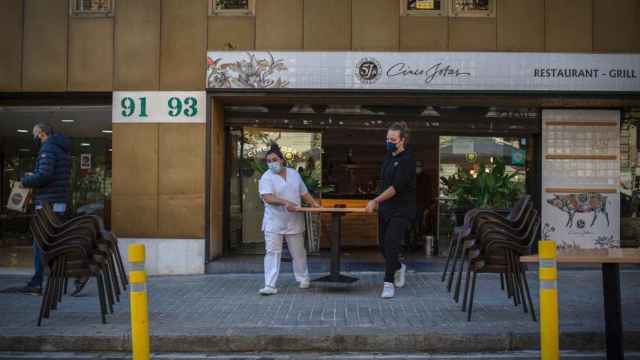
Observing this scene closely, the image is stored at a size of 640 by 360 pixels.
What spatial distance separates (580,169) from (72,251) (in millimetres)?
7717

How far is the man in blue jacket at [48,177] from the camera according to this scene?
8414 mm

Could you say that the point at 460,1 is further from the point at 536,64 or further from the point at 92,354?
the point at 92,354

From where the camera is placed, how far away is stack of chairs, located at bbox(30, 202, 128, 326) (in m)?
6.89

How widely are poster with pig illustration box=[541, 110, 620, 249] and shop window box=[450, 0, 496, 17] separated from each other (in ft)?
6.20

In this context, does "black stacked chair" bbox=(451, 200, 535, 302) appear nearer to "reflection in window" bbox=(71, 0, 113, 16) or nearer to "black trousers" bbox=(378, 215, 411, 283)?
"black trousers" bbox=(378, 215, 411, 283)

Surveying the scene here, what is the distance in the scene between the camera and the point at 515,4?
33.6 feet

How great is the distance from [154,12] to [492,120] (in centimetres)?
558

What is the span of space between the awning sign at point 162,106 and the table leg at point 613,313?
256 inches

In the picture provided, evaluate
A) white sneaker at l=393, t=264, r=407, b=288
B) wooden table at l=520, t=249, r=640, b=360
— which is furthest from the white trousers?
wooden table at l=520, t=249, r=640, b=360

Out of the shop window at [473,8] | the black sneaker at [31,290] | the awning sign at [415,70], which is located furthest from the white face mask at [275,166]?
the shop window at [473,8]

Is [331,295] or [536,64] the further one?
[536,64]

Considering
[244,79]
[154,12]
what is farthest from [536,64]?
[154,12]

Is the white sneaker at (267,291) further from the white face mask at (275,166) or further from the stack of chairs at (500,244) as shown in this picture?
the stack of chairs at (500,244)

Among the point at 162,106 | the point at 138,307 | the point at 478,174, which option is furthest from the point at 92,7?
the point at 138,307
